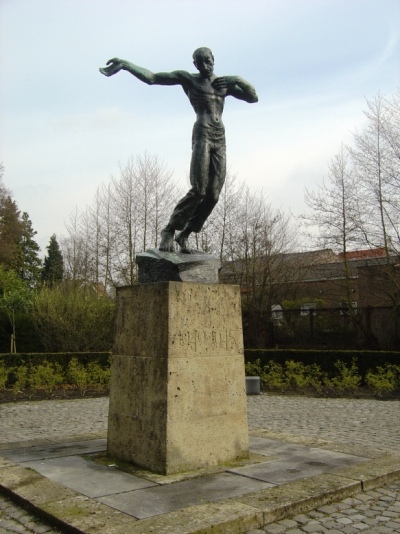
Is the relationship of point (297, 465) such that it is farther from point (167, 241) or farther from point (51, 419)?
point (51, 419)

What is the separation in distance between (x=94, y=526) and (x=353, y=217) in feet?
67.4

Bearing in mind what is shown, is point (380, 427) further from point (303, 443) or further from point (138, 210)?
point (138, 210)

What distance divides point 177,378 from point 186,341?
14.9 inches

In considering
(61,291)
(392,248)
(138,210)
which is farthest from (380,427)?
(138,210)

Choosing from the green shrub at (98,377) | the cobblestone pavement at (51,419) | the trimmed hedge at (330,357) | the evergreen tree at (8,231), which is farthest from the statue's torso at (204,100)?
the evergreen tree at (8,231)

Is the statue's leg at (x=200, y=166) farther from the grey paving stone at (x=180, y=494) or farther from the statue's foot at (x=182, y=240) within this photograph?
the grey paving stone at (x=180, y=494)

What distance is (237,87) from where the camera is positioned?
6414 mm

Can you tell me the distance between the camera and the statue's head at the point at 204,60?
6.15 m

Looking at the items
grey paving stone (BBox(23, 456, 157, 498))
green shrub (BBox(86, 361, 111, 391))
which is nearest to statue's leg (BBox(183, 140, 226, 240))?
grey paving stone (BBox(23, 456, 157, 498))

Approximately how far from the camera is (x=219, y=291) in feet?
19.3

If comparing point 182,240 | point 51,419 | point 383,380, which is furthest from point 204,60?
point 383,380

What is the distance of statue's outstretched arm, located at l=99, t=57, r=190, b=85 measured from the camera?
5832mm

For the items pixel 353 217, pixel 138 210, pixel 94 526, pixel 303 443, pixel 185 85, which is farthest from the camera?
pixel 138 210

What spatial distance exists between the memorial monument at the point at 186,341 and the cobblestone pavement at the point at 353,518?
4.46 ft
